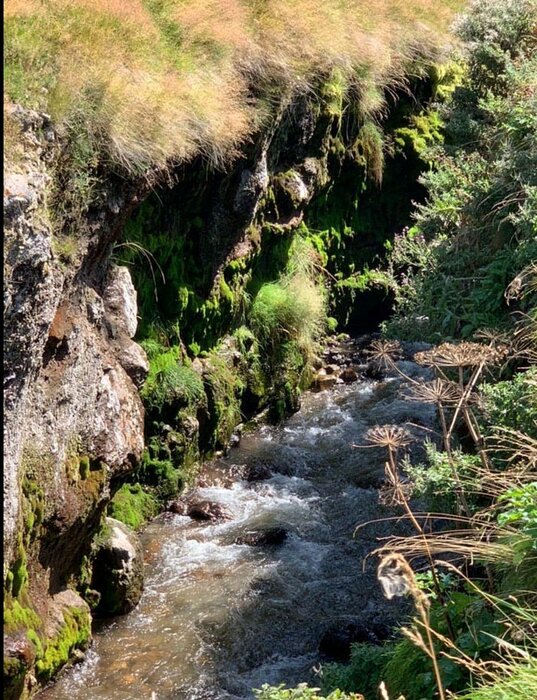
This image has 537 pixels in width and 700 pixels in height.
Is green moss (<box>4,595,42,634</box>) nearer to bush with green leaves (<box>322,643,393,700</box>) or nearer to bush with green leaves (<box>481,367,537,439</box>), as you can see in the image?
bush with green leaves (<box>322,643,393,700</box>)

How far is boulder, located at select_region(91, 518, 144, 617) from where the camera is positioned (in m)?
7.18

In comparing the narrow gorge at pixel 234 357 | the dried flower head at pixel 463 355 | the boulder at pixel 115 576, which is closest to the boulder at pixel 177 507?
the narrow gorge at pixel 234 357

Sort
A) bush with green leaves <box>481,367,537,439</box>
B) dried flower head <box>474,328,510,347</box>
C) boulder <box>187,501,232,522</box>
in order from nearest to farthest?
1. bush with green leaves <box>481,367,537,439</box>
2. dried flower head <box>474,328,510,347</box>
3. boulder <box>187,501,232,522</box>

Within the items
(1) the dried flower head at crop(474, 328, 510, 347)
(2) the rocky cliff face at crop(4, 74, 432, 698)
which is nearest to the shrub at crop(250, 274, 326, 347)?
(2) the rocky cliff face at crop(4, 74, 432, 698)

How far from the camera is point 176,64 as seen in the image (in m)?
8.59

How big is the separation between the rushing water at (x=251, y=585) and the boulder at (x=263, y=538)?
0.08 metres

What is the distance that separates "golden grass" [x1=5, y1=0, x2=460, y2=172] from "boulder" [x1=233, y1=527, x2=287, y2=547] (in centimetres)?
384

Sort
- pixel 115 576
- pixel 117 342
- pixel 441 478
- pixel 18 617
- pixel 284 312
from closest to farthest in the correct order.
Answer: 1. pixel 441 478
2. pixel 18 617
3. pixel 115 576
4. pixel 117 342
5. pixel 284 312

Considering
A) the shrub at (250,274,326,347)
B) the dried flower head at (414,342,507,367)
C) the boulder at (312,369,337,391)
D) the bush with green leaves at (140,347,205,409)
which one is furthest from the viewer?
the boulder at (312,369,337,391)

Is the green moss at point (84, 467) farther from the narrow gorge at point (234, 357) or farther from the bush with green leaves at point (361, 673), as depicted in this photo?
the bush with green leaves at point (361, 673)

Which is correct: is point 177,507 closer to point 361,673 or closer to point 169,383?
point 169,383

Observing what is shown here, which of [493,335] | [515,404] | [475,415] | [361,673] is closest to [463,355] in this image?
[515,404]

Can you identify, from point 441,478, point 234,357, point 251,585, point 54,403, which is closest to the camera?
point 441,478

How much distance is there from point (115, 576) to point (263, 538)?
6.16 ft
